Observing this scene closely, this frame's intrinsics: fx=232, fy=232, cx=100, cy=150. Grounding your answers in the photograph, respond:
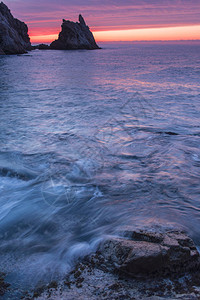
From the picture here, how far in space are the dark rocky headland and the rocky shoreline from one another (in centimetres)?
6858

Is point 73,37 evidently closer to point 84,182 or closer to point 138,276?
point 84,182

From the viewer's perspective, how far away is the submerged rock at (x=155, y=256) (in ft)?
8.11

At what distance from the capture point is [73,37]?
11088cm

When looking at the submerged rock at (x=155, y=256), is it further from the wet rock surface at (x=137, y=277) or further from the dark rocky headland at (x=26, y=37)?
the dark rocky headland at (x=26, y=37)

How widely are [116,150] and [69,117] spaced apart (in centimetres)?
429

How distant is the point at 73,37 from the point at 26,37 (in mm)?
21991

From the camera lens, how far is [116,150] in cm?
672

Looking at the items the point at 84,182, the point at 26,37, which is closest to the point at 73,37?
the point at 26,37

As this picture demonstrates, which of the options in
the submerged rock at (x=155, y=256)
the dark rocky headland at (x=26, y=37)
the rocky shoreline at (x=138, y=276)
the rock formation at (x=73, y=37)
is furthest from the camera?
the rock formation at (x=73, y=37)

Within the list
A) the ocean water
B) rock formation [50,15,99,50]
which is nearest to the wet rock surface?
the ocean water

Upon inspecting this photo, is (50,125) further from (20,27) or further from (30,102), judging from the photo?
(20,27)

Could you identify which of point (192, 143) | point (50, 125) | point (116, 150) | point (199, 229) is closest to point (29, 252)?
point (199, 229)

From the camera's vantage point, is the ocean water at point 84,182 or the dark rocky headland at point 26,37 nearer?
the ocean water at point 84,182

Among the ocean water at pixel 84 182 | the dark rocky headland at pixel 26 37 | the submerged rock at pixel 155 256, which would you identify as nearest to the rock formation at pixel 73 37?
the dark rocky headland at pixel 26 37
